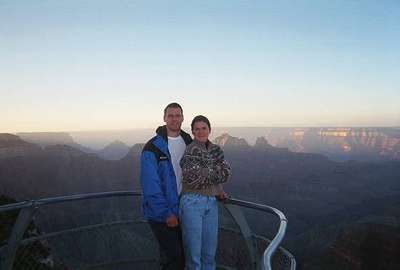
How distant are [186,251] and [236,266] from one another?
0.75 m

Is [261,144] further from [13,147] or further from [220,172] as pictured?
[220,172]

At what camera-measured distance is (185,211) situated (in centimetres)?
423

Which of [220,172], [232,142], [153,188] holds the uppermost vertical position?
[220,172]

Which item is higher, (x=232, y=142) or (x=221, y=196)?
(x=221, y=196)

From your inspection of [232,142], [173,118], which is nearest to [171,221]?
[173,118]

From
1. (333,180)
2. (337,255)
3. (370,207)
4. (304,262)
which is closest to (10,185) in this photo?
(304,262)

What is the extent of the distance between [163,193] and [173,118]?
757mm

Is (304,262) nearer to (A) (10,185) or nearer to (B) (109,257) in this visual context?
(A) (10,185)

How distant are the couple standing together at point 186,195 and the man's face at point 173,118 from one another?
0.13 meters

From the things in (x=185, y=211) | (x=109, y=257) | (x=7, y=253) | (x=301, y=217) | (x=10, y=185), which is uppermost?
(x=185, y=211)

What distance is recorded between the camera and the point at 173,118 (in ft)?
14.7

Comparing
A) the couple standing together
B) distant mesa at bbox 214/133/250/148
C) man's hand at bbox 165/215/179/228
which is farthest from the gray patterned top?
distant mesa at bbox 214/133/250/148

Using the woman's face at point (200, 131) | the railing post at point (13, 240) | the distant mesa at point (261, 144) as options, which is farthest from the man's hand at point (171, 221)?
the distant mesa at point (261, 144)

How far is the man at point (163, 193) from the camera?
4199 mm
